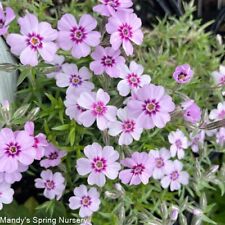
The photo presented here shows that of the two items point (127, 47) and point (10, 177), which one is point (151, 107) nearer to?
point (127, 47)

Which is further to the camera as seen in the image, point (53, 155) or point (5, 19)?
point (53, 155)

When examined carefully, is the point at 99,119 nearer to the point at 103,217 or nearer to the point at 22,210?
the point at 103,217

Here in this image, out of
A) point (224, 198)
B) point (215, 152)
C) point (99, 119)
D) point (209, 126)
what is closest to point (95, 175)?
point (99, 119)

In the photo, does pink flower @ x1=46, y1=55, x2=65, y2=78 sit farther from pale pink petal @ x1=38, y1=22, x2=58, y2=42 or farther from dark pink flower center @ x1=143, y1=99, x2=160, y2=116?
dark pink flower center @ x1=143, y1=99, x2=160, y2=116

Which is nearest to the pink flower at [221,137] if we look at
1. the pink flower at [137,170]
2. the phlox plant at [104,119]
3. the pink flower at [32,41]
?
the phlox plant at [104,119]

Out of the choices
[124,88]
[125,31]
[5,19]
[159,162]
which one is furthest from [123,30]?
[159,162]

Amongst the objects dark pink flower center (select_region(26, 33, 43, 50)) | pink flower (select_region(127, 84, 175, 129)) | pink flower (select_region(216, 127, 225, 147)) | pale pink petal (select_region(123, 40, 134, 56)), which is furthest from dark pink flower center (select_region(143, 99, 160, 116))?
pink flower (select_region(216, 127, 225, 147))

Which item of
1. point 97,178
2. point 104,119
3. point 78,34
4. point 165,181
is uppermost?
point 78,34
